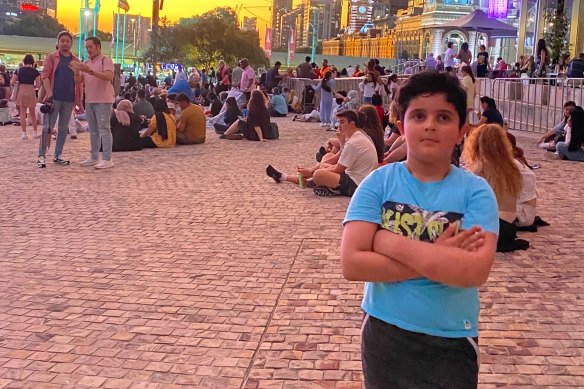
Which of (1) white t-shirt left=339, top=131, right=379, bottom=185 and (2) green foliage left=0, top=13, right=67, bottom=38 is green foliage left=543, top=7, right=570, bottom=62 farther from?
(2) green foliage left=0, top=13, right=67, bottom=38

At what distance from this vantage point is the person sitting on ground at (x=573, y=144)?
13.2 metres

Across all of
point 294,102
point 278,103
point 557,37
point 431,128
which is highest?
point 557,37

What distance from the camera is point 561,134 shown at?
49.3 feet

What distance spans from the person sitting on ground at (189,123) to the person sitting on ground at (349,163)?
646 centimetres

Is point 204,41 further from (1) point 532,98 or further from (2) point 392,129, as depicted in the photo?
(2) point 392,129

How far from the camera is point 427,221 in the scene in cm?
211

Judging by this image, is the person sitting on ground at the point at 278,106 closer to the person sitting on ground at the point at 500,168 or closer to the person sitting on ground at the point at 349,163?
the person sitting on ground at the point at 349,163

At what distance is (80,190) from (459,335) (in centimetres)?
782

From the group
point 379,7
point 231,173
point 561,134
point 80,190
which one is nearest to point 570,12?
point 561,134

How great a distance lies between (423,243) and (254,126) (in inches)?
584

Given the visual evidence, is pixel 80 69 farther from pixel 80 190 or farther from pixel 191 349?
pixel 191 349

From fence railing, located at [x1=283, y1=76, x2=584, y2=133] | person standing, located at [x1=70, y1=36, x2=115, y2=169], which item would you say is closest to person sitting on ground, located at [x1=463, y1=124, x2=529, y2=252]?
person standing, located at [x1=70, y1=36, x2=115, y2=169]

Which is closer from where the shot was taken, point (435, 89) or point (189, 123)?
point (435, 89)

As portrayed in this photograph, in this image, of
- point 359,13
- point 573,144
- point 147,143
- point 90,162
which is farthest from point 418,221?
point 359,13
